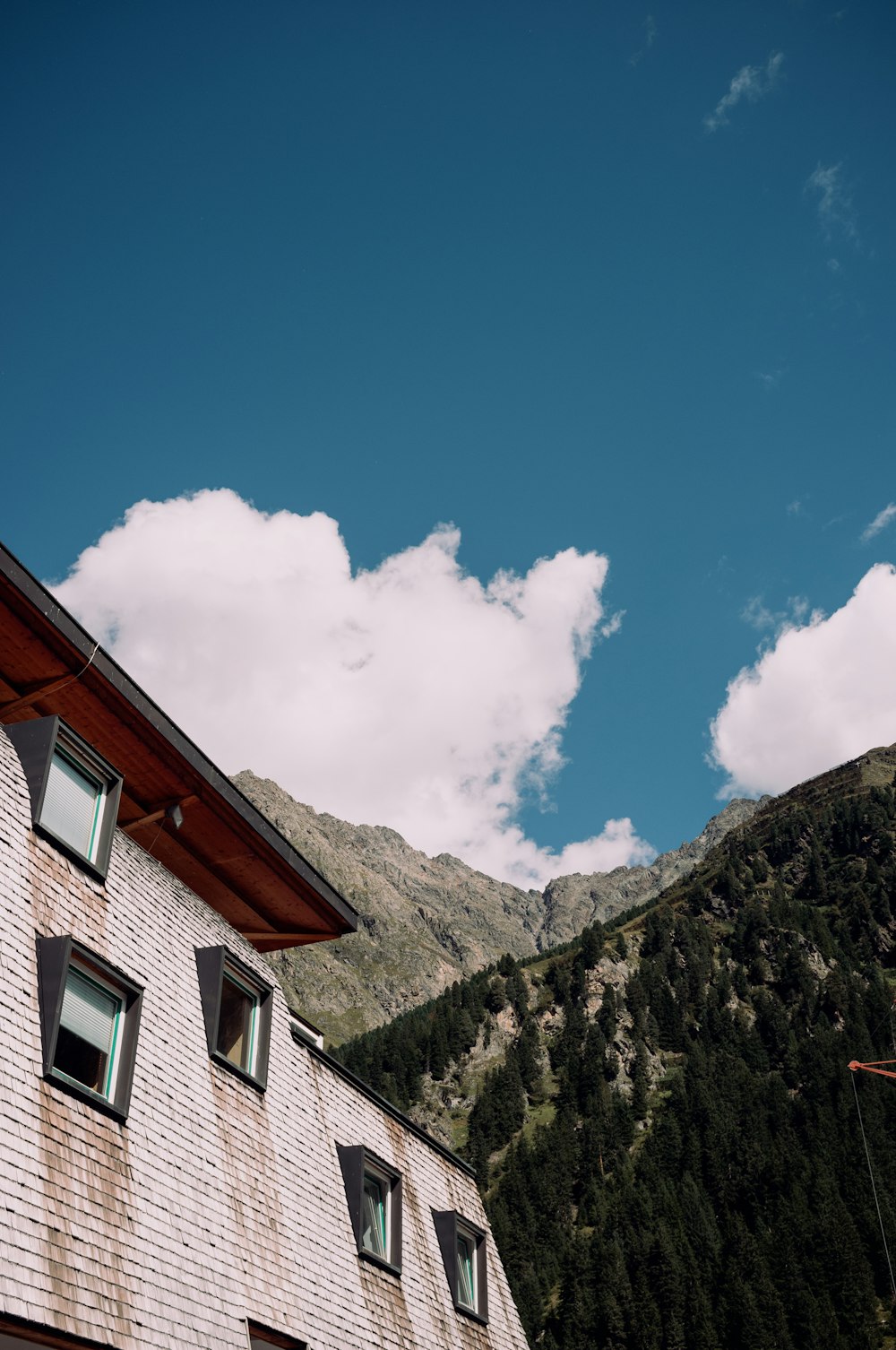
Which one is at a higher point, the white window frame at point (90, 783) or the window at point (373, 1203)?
the white window frame at point (90, 783)

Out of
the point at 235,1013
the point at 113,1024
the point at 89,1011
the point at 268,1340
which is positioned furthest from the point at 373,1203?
the point at 89,1011

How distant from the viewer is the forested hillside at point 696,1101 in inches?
3342

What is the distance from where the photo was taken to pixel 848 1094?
372ft

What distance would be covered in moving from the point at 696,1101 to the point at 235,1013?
399ft

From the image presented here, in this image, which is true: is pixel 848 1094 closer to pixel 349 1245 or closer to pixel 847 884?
pixel 847 884

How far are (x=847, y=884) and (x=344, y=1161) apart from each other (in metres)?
180

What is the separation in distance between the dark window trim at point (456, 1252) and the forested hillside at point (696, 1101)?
242 ft

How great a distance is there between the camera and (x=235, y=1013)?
1444cm

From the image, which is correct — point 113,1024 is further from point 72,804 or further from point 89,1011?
point 72,804

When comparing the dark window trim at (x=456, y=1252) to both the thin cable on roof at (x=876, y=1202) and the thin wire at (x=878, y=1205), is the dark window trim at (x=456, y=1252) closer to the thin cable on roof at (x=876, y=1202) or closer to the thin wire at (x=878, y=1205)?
the thin cable on roof at (x=876, y=1202)

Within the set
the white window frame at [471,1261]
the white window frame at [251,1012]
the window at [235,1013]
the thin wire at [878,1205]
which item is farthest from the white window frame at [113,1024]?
the thin wire at [878,1205]

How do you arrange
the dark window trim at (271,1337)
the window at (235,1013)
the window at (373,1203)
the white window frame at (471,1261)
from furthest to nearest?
the white window frame at (471,1261)
the window at (373,1203)
the window at (235,1013)
the dark window trim at (271,1337)

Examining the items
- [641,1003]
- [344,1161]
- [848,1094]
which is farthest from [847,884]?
[344,1161]

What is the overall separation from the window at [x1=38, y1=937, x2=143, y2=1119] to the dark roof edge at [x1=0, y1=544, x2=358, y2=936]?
366 centimetres
